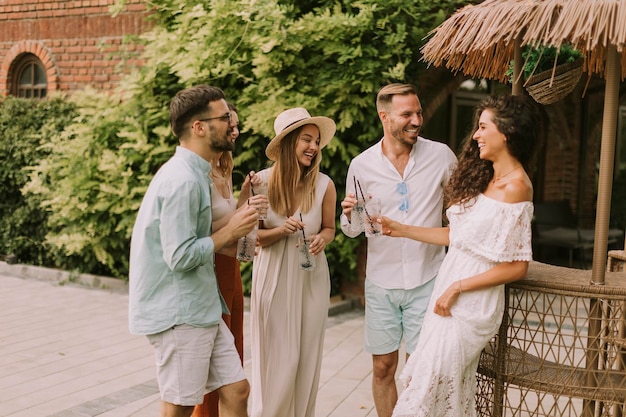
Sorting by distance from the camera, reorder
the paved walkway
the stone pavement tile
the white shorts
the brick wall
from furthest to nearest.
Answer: the brick wall
the stone pavement tile
the paved walkway
the white shorts

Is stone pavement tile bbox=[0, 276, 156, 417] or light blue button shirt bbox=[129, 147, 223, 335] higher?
light blue button shirt bbox=[129, 147, 223, 335]

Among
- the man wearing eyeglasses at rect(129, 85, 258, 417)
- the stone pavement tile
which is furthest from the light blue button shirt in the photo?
the stone pavement tile

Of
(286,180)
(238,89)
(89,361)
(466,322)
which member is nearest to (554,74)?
(466,322)

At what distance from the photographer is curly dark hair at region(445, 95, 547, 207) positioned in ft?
10.0

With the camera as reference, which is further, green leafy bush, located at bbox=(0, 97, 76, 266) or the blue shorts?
green leafy bush, located at bbox=(0, 97, 76, 266)

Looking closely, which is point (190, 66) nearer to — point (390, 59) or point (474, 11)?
point (390, 59)

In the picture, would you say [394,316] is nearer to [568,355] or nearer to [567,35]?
[568,355]

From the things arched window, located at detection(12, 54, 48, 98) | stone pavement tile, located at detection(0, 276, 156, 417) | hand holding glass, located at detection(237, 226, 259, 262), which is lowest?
stone pavement tile, located at detection(0, 276, 156, 417)

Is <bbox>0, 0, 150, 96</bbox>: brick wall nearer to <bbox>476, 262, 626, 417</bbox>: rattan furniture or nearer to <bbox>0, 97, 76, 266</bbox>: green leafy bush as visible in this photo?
<bbox>0, 97, 76, 266</bbox>: green leafy bush

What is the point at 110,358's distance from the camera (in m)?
5.63

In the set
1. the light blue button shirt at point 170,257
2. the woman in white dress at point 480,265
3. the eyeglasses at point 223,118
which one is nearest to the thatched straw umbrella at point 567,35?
the woman in white dress at point 480,265

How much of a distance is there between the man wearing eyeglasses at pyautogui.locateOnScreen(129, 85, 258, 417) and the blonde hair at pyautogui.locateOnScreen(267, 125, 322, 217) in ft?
2.60

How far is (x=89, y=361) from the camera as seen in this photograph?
218 inches

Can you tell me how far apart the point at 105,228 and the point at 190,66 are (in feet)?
7.04
